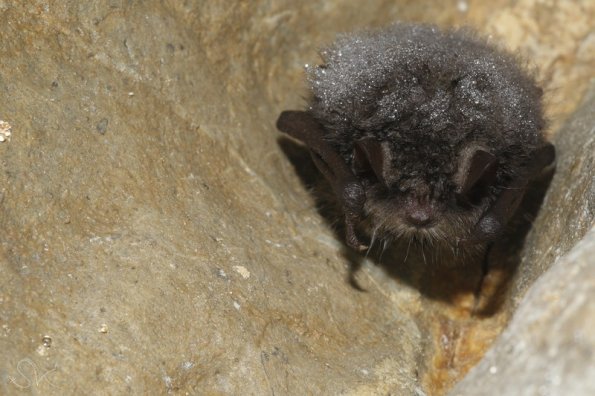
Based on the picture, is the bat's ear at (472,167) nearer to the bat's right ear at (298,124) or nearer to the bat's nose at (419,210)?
the bat's nose at (419,210)

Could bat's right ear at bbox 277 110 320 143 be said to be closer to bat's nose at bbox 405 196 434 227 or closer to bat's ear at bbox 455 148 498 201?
bat's nose at bbox 405 196 434 227

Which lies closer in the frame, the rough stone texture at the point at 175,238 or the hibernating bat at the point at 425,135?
the rough stone texture at the point at 175,238

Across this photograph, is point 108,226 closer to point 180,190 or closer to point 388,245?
point 180,190

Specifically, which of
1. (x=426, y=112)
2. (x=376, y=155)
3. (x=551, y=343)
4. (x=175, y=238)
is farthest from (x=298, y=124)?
(x=551, y=343)

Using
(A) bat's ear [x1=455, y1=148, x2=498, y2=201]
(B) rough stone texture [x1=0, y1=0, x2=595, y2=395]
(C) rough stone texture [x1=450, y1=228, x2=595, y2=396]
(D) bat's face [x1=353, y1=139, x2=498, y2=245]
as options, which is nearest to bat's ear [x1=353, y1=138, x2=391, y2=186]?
(D) bat's face [x1=353, y1=139, x2=498, y2=245]

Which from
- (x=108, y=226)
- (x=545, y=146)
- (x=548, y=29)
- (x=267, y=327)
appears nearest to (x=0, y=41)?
(x=108, y=226)

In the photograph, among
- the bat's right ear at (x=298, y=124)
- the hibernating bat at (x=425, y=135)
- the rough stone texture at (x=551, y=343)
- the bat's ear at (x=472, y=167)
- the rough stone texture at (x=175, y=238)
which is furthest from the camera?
the bat's right ear at (x=298, y=124)

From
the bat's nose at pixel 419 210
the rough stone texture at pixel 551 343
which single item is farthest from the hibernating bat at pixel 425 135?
the rough stone texture at pixel 551 343

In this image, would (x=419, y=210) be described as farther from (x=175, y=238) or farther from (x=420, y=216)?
(x=175, y=238)
